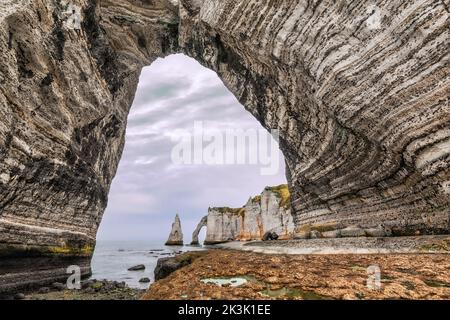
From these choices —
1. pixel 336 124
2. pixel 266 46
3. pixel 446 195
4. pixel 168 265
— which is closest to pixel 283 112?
pixel 266 46

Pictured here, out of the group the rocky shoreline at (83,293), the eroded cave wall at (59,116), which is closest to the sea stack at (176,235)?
the eroded cave wall at (59,116)

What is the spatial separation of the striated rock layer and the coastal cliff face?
25.4 m

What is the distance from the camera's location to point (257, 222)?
65.0 m

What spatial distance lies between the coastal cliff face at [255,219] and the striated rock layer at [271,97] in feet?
83.4

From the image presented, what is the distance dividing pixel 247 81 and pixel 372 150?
1400cm

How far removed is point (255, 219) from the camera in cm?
6581

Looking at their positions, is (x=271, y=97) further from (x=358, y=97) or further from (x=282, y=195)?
(x=282, y=195)

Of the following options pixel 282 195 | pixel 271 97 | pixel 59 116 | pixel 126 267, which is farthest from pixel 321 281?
pixel 282 195

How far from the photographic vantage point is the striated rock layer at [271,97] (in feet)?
34.0

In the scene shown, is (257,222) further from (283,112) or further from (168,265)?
(168,265)

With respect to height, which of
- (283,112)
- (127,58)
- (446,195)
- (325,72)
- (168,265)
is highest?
(127,58)

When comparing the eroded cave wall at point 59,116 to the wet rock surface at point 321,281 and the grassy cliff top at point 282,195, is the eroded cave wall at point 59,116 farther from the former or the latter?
the grassy cliff top at point 282,195

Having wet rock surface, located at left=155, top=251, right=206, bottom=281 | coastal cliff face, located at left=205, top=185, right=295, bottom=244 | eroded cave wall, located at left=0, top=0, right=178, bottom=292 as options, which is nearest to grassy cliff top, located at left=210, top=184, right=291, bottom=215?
coastal cliff face, located at left=205, top=185, right=295, bottom=244

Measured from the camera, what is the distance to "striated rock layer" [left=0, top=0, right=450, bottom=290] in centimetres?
1037
